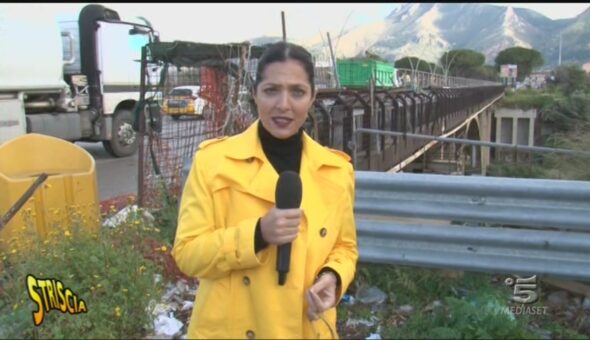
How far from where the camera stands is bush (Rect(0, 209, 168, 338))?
3.06 m

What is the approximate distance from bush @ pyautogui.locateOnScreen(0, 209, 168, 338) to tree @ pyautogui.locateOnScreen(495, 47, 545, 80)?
110 metres

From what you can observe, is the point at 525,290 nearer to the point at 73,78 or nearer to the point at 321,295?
the point at 321,295

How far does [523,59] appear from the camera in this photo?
10544 centimetres

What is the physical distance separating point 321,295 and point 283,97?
2.00 ft

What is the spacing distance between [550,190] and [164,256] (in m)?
2.61

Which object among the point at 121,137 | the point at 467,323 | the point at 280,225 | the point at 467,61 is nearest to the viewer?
the point at 280,225

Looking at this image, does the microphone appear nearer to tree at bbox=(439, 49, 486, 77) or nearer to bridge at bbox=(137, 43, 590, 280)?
bridge at bbox=(137, 43, 590, 280)

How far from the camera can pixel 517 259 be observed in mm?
3455

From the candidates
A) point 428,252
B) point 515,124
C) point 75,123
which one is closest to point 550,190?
point 428,252

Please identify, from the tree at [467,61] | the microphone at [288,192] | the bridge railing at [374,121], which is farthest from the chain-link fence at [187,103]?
the tree at [467,61]

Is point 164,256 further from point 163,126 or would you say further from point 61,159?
point 163,126

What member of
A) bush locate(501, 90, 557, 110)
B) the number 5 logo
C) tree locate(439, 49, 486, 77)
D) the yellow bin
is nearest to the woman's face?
the number 5 logo

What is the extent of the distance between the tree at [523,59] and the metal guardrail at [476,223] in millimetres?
108761

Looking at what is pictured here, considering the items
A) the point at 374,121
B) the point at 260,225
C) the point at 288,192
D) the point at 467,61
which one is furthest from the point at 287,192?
the point at 467,61
